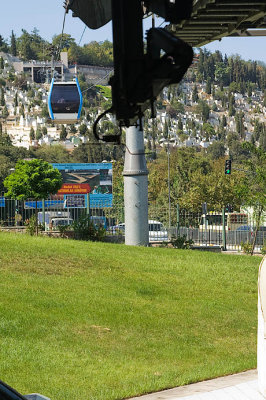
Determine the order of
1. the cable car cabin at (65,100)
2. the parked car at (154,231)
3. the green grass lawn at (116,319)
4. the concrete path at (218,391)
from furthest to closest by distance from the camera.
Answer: the cable car cabin at (65,100)
the parked car at (154,231)
the green grass lawn at (116,319)
the concrete path at (218,391)

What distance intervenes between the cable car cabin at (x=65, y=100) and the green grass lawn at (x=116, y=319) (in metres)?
18.7

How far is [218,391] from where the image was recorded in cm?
894

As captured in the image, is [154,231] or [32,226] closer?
[32,226]

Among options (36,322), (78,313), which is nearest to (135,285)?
(78,313)

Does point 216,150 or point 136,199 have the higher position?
point 216,150

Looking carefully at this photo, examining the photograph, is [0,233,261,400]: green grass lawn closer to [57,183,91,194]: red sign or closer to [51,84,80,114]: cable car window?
[51,84,80,114]: cable car window

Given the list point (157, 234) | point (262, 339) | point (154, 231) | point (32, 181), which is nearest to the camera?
point (262, 339)

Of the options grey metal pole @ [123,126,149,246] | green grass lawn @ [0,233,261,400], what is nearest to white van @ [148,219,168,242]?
grey metal pole @ [123,126,149,246]

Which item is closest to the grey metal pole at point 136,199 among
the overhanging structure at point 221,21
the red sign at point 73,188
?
the overhanging structure at point 221,21

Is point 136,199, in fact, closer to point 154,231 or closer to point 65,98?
point 154,231

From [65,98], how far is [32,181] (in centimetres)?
1223

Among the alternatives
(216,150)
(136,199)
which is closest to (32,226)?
(136,199)

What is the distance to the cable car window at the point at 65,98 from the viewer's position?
37469 mm

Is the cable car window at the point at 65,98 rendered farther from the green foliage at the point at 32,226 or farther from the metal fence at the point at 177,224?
the green foliage at the point at 32,226
